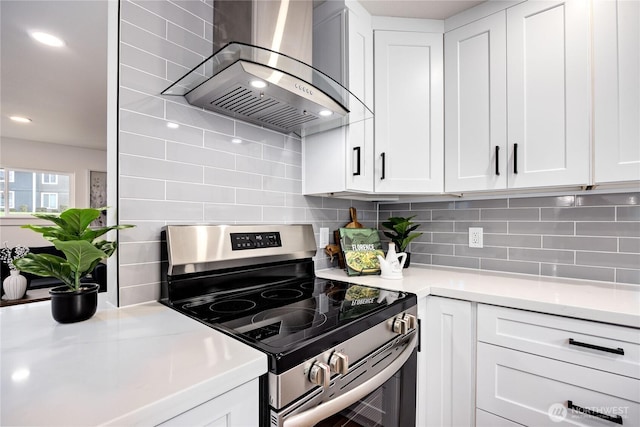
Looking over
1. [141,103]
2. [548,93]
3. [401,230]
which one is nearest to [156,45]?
[141,103]

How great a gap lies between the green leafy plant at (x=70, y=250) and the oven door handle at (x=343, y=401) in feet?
2.39

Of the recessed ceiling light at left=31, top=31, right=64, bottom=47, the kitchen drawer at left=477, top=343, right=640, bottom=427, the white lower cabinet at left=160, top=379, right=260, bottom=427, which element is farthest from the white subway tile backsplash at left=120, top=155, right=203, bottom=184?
the recessed ceiling light at left=31, top=31, right=64, bottom=47

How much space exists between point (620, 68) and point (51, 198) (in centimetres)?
732

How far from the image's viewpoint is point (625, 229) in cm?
144

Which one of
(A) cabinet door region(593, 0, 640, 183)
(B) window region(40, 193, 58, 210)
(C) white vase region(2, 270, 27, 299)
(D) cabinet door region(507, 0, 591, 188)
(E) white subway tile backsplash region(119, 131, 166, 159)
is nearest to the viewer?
(E) white subway tile backsplash region(119, 131, 166, 159)

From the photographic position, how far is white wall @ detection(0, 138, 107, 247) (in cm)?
494

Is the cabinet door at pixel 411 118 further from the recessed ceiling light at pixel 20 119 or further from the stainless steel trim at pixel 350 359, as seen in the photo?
the recessed ceiling light at pixel 20 119

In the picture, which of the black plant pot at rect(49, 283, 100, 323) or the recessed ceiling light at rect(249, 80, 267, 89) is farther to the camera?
the recessed ceiling light at rect(249, 80, 267, 89)

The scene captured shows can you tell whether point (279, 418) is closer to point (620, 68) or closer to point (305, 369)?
point (305, 369)

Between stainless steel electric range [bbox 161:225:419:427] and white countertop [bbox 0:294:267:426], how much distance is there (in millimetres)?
89

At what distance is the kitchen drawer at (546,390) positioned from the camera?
1007mm

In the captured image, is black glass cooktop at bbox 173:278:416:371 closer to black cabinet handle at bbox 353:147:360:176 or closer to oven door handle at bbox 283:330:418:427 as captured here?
oven door handle at bbox 283:330:418:427

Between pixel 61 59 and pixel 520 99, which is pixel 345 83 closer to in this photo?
pixel 520 99
